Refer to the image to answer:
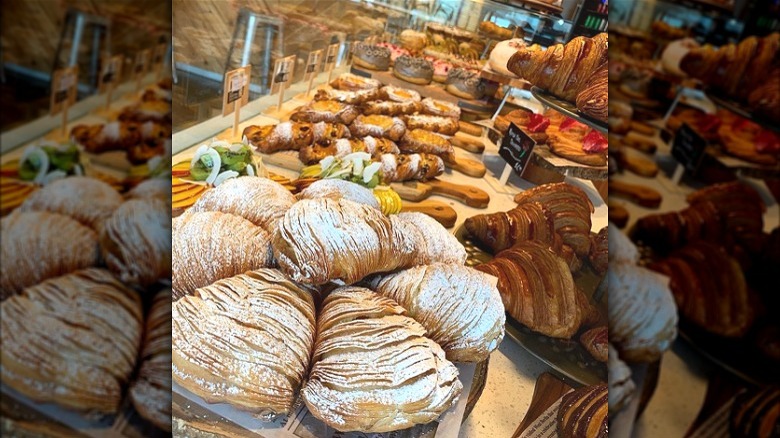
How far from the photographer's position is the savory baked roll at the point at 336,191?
110cm

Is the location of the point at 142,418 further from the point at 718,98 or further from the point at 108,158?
the point at 718,98

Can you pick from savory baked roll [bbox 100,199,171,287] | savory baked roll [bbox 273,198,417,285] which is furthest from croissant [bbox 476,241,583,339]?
savory baked roll [bbox 100,199,171,287]

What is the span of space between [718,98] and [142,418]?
79cm

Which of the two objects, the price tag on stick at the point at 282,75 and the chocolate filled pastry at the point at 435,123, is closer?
the price tag on stick at the point at 282,75

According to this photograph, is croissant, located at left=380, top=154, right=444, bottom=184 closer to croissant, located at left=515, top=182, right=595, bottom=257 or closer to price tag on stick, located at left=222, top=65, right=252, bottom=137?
croissant, located at left=515, top=182, right=595, bottom=257

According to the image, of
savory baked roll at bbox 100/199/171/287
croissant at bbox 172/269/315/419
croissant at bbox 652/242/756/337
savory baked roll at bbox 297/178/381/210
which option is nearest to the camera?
croissant at bbox 652/242/756/337

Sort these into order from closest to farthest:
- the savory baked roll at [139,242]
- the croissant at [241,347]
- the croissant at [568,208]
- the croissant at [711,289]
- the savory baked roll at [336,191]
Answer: the croissant at [711,289] → the savory baked roll at [139,242] → the croissant at [241,347] → the croissant at [568,208] → the savory baked roll at [336,191]

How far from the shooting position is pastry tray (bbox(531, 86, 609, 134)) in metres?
0.96

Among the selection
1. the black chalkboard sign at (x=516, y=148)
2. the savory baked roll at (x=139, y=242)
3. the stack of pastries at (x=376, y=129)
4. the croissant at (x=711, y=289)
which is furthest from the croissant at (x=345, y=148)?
the croissant at (x=711, y=289)

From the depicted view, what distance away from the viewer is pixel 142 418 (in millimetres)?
697

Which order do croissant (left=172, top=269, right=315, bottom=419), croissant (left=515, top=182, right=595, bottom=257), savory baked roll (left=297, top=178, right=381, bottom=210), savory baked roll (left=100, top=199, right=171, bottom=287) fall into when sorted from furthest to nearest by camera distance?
savory baked roll (left=297, top=178, right=381, bottom=210) < croissant (left=515, top=182, right=595, bottom=257) < croissant (left=172, top=269, right=315, bottom=419) < savory baked roll (left=100, top=199, right=171, bottom=287)

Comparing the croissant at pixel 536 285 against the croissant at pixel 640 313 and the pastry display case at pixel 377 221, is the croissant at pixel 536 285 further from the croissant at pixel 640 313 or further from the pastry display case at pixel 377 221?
the croissant at pixel 640 313

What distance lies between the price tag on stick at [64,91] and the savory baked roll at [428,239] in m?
0.64

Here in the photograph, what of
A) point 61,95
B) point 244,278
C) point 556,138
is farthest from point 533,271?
point 61,95
